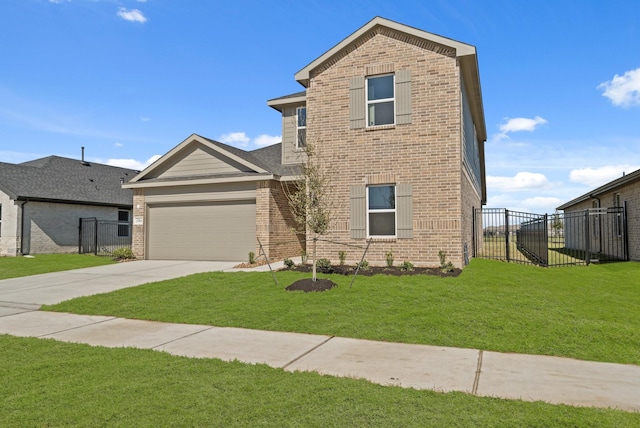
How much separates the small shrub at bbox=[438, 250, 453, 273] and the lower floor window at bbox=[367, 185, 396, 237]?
61.7 inches

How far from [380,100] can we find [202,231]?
8830 millimetres

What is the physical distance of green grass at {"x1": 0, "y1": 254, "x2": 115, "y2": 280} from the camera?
15.2 meters

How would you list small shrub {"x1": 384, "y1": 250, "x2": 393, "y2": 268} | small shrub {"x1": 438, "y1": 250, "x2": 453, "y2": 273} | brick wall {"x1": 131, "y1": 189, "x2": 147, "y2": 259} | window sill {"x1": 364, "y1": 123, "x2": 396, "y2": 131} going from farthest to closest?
brick wall {"x1": 131, "y1": 189, "x2": 147, "y2": 259}
window sill {"x1": 364, "y1": 123, "x2": 396, "y2": 131}
small shrub {"x1": 384, "y1": 250, "x2": 393, "y2": 268}
small shrub {"x1": 438, "y1": 250, "x2": 453, "y2": 273}

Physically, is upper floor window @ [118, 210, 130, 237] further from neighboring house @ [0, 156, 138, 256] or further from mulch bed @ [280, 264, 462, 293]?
mulch bed @ [280, 264, 462, 293]

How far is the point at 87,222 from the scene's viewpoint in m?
23.6

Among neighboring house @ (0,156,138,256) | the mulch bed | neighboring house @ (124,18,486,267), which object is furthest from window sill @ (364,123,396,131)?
neighboring house @ (0,156,138,256)

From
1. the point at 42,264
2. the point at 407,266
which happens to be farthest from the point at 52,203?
the point at 407,266

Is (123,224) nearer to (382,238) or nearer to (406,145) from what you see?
(382,238)

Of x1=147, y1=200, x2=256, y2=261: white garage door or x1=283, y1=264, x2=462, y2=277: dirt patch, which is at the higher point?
x1=147, y1=200, x2=256, y2=261: white garage door

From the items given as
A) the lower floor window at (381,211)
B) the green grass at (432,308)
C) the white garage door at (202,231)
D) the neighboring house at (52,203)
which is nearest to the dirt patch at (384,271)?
the green grass at (432,308)

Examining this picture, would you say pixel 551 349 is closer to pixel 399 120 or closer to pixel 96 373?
pixel 96 373

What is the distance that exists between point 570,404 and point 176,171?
16587mm

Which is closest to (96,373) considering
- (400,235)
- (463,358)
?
(463,358)

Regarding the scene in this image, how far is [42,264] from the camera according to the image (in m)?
17.2
